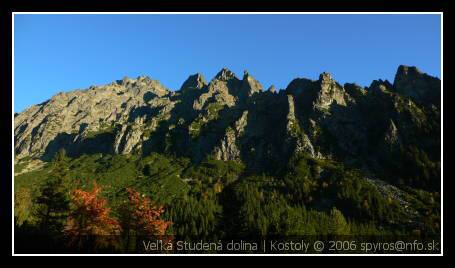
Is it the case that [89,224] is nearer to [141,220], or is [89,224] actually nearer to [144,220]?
[141,220]

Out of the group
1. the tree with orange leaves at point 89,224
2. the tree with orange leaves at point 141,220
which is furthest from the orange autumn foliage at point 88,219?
the tree with orange leaves at point 141,220

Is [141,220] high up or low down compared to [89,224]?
down

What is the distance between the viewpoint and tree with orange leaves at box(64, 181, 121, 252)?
5491 centimetres

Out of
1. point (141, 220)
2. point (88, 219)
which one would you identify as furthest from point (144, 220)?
point (88, 219)

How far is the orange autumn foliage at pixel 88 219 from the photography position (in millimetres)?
54906

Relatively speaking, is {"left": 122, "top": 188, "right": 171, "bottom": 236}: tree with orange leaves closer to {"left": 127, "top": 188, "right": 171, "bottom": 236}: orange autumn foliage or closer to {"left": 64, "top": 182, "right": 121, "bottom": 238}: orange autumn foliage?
{"left": 127, "top": 188, "right": 171, "bottom": 236}: orange autumn foliage

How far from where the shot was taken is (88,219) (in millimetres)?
55438

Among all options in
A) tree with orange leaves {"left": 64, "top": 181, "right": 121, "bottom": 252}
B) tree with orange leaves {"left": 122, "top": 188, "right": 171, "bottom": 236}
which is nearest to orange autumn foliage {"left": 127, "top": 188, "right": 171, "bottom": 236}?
tree with orange leaves {"left": 122, "top": 188, "right": 171, "bottom": 236}

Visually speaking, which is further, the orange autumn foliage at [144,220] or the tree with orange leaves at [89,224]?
the orange autumn foliage at [144,220]

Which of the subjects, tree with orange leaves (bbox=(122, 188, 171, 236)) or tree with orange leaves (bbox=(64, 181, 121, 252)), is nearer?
tree with orange leaves (bbox=(64, 181, 121, 252))

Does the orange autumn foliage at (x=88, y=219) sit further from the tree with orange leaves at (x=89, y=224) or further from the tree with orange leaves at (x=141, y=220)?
the tree with orange leaves at (x=141, y=220)

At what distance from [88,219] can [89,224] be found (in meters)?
0.73
